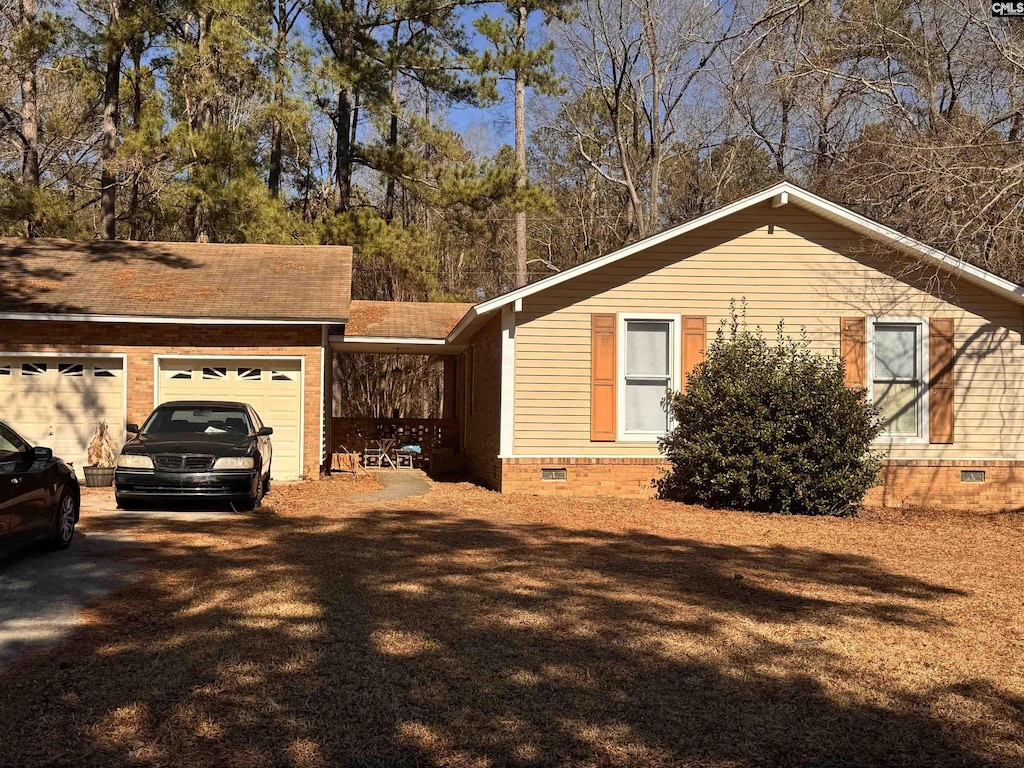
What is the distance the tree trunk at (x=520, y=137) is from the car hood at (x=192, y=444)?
1466 centimetres

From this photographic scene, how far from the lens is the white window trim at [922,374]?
1573cm

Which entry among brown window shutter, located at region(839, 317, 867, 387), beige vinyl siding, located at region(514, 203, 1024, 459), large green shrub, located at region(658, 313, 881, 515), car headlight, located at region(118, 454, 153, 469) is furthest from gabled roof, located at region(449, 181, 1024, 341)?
car headlight, located at region(118, 454, 153, 469)

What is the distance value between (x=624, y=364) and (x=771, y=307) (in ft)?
8.36

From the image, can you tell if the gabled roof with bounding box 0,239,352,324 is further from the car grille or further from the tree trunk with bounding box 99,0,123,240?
the tree trunk with bounding box 99,0,123,240

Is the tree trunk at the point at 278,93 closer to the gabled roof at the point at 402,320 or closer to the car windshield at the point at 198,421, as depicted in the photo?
the gabled roof at the point at 402,320

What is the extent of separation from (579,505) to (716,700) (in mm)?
9142

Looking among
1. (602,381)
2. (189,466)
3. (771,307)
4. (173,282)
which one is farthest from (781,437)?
(173,282)

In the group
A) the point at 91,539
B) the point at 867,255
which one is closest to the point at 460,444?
the point at 867,255

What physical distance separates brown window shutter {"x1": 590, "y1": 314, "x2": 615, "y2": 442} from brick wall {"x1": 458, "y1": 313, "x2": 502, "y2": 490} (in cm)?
155

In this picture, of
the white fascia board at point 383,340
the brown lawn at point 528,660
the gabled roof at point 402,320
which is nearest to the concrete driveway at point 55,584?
the brown lawn at point 528,660

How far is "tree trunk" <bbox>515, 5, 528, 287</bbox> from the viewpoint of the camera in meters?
27.6

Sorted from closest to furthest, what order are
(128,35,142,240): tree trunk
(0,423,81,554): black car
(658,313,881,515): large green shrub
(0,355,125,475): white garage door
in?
(0,423,81,554): black car
(658,313,881,515): large green shrub
(0,355,125,475): white garage door
(128,35,142,240): tree trunk

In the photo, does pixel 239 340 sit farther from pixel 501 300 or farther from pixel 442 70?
pixel 442 70

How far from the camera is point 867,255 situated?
1579cm
